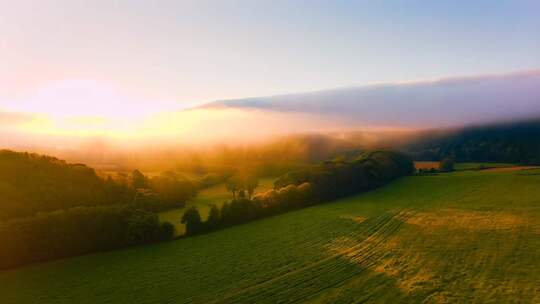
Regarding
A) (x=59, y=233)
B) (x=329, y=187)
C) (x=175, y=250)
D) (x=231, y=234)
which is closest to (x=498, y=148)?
(x=329, y=187)

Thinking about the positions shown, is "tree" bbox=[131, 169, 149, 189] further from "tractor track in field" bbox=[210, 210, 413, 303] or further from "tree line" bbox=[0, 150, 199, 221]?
"tractor track in field" bbox=[210, 210, 413, 303]

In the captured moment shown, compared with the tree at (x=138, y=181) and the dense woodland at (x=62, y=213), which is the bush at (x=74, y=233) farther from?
the tree at (x=138, y=181)

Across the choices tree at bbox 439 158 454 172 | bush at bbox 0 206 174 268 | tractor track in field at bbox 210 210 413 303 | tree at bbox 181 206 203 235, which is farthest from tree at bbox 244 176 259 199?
tree at bbox 439 158 454 172

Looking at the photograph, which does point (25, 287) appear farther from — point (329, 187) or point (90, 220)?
point (329, 187)

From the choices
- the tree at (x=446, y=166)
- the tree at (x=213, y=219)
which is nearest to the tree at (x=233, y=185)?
the tree at (x=213, y=219)

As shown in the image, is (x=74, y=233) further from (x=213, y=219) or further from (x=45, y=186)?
(x=213, y=219)
